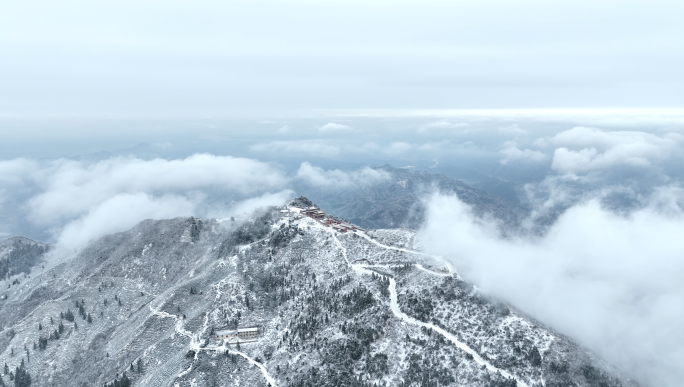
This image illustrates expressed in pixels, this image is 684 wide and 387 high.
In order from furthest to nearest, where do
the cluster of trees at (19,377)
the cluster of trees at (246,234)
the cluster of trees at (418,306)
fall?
the cluster of trees at (246,234), the cluster of trees at (19,377), the cluster of trees at (418,306)

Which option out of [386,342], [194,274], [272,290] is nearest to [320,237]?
[272,290]

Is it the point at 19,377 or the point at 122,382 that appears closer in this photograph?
the point at 122,382

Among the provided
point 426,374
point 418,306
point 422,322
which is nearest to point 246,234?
point 418,306

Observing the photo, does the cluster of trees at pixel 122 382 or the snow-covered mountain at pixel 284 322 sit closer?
the snow-covered mountain at pixel 284 322

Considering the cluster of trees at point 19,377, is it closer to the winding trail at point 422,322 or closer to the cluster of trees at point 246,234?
the cluster of trees at point 246,234

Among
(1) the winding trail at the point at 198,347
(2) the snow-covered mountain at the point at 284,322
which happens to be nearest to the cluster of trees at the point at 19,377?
(2) the snow-covered mountain at the point at 284,322

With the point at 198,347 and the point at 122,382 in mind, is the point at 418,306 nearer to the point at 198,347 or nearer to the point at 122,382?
the point at 198,347

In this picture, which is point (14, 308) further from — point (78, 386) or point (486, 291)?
point (486, 291)

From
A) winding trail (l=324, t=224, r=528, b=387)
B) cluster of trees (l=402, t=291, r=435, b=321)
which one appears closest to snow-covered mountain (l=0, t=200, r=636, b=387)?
winding trail (l=324, t=224, r=528, b=387)

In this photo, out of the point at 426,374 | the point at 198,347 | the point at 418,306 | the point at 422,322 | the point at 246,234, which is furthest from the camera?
the point at 246,234
